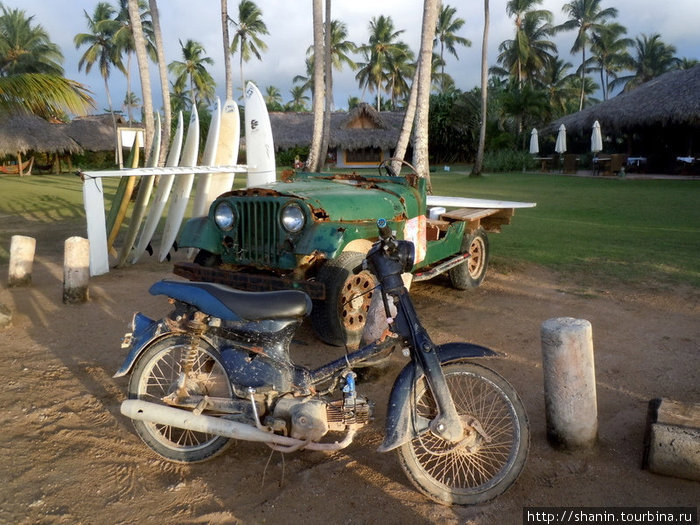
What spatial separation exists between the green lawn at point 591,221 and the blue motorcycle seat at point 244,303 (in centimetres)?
528

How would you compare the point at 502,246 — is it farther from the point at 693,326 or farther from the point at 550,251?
the point at 693,326

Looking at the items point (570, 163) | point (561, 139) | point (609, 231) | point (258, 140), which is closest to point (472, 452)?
point (258, 140)

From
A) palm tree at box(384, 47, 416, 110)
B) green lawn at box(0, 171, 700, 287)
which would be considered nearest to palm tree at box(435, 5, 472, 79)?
palm tree at box(384, 47, 416, 110)

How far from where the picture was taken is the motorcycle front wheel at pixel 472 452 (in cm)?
269

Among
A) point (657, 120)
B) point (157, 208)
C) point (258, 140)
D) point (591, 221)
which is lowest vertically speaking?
point (591, 221)

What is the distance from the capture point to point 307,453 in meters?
3.19

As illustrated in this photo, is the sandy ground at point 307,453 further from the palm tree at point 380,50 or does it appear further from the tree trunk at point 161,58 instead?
the palm tree at point 380,50

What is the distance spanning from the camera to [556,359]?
9.90ft

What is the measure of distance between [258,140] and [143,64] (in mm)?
13311

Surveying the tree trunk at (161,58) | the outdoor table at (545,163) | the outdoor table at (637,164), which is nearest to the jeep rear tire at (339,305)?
the tree trunk at (161,58)

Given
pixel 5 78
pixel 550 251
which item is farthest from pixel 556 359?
pixel 5 78

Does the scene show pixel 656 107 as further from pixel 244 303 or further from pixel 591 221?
pixel 244 303

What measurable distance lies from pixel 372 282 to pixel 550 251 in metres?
4.67

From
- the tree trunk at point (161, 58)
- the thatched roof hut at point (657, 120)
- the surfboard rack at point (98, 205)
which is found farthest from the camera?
the thatched roof hut at point (657, 120)
